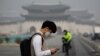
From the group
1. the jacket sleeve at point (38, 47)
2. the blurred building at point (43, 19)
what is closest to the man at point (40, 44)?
the jacket sleeve at point (38, 47)

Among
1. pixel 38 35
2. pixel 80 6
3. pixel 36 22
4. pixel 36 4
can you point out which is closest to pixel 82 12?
A: pixel 80 6

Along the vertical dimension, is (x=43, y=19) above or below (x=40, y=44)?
above

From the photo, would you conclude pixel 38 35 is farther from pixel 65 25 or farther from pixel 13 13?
pixel 13 13

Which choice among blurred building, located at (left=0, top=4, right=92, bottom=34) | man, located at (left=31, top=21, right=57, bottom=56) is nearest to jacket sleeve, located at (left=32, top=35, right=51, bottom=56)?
man, located at (left=31, top=21, right=57, bottom=56)

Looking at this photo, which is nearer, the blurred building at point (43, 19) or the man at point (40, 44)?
the man at point (40, 44)

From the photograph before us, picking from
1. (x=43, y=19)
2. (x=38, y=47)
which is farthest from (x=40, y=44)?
(x=43, y=19)

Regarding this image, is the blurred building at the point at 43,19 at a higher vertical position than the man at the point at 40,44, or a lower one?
higher

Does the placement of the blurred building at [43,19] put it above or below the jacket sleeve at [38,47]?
above

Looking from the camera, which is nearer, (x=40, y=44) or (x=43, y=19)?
(x=40, y=44)

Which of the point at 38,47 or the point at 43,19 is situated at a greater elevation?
the point at 43,19

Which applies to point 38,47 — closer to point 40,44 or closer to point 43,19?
point 40,44

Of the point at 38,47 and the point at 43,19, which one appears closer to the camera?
the point at 38,47

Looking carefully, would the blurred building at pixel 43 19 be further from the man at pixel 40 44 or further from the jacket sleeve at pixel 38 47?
the jacket sleeve at pixel 38 47

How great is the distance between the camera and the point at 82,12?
221ft
